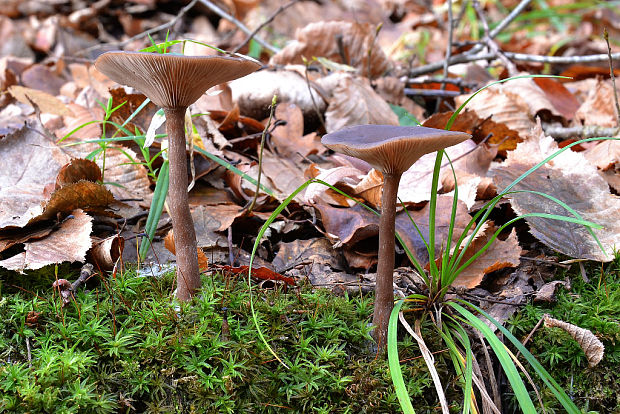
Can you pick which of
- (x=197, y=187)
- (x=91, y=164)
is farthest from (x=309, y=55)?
(x=91, y=164)

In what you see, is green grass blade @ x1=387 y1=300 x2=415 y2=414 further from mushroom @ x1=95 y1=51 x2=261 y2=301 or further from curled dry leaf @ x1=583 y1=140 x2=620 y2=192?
curled dry leaf @ x1=583 y1=140 x2=620 y2=192

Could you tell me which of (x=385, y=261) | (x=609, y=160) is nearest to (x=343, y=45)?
(x=609, y=160)

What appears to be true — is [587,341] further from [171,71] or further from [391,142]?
[171,71]

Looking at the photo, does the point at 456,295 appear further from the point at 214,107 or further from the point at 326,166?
the point at 214,107

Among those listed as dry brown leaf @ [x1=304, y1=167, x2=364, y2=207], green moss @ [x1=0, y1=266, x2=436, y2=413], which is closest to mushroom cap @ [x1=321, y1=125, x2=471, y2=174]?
green moss @ [x1=0, y1=266, x2=436, y2=413]

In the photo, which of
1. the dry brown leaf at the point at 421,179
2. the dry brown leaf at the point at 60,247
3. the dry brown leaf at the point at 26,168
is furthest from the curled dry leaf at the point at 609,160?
the dry brown leaf at the point at 26,168
